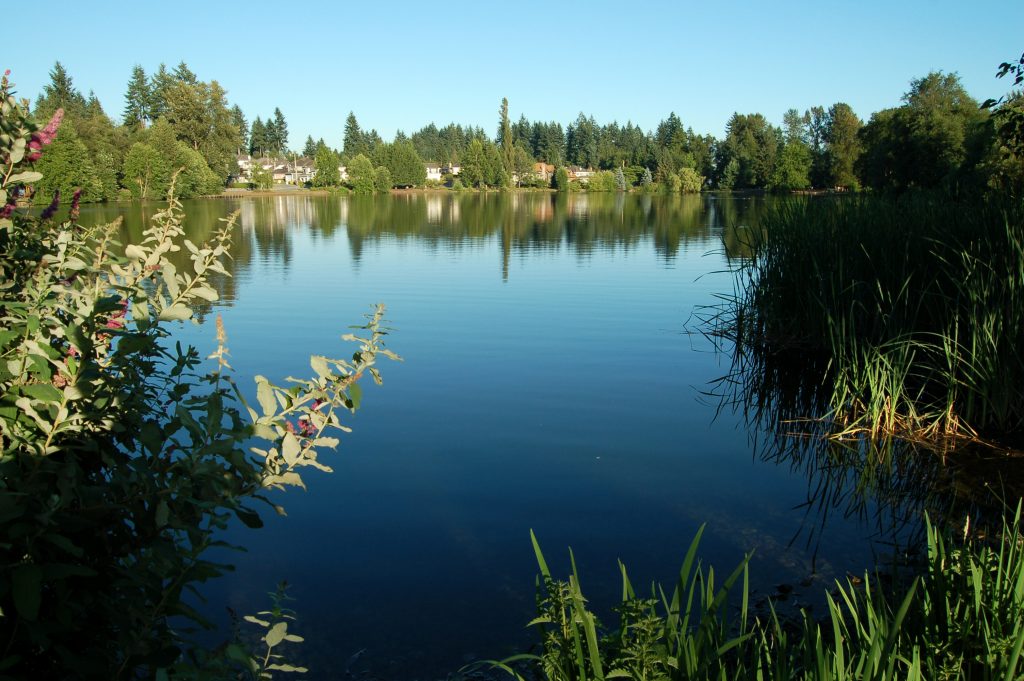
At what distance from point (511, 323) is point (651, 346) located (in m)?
2.97

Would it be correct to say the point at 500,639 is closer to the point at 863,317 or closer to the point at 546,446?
the point at 546,446

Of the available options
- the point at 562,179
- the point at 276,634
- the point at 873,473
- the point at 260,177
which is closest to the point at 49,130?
the point at 276,634

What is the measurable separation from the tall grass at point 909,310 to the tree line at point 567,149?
1.39 meters

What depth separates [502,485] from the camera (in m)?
6.82

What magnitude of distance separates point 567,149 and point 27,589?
17062 cm

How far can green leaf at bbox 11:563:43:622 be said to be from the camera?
181 cm

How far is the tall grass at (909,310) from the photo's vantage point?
24.3 feet

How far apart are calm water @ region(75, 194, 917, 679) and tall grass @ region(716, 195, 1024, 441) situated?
1.34 m

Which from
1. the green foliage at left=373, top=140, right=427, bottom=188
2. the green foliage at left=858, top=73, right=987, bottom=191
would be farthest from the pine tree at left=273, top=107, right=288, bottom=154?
the green foliage at left=858, top=73, right=987, bottom=191

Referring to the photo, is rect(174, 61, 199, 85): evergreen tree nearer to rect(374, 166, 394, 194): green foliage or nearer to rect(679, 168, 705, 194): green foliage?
rect(374, 166, 394, 194): green foliage

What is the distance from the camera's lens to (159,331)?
2.57m

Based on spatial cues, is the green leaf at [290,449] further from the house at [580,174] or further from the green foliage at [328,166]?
the house at [580,174]

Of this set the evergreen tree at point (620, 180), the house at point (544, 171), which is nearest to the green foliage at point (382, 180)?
the house at point (544, 171)

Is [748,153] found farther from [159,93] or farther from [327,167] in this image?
[159,93]
